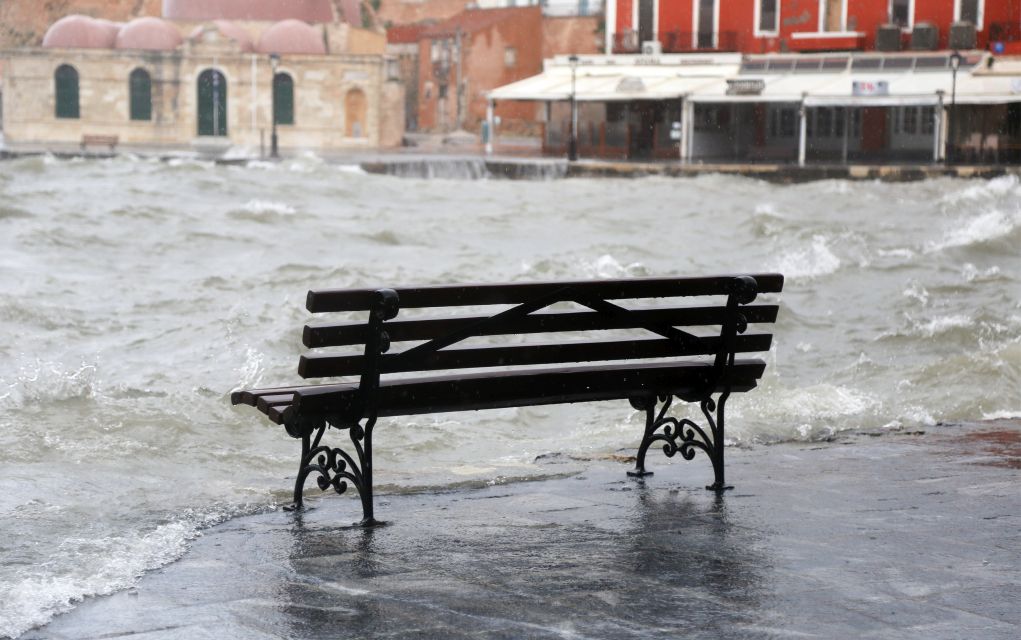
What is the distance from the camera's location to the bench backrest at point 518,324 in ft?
→ 17.2

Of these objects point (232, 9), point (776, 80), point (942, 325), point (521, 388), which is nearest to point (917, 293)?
point (942, 325)

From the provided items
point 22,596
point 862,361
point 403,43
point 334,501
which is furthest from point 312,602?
point 403,43

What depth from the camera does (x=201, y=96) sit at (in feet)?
186

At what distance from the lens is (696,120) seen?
4659 cm

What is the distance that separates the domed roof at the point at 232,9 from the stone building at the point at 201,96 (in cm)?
574

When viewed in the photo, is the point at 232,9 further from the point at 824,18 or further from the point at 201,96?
the point at 824,18

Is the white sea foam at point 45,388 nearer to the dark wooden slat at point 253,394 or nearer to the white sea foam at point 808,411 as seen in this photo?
the dark wooden slat at point 253,394

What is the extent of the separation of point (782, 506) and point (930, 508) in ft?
1.85

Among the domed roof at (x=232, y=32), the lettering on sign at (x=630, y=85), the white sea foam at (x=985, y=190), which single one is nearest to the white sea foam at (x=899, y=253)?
the white sea foam at (x=985, y=190)

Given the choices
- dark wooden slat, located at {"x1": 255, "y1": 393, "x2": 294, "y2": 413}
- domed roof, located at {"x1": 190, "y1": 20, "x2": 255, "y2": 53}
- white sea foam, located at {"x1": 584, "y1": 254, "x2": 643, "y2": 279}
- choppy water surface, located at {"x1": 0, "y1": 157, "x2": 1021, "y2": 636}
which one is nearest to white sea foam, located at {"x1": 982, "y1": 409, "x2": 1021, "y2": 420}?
choppy water surface, located at {"x1": 0, "y1": 157, "x2": 1021, "y2": 636}

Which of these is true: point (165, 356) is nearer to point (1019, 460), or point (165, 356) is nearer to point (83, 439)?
point (83, 439)

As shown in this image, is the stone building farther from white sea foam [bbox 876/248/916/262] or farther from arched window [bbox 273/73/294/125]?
white sea foam [bbox 876/248/916/262]

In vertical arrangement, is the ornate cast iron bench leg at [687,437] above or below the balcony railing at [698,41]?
below

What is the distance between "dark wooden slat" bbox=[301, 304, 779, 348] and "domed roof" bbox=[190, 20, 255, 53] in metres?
52.9
